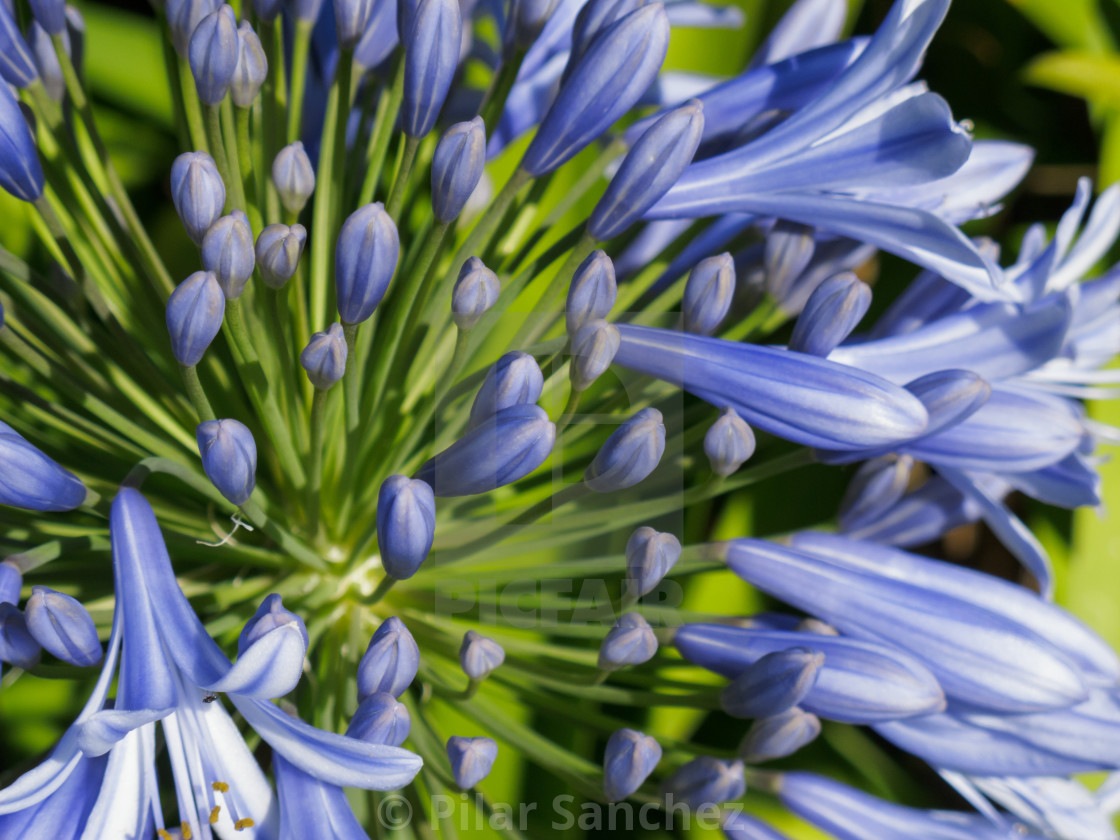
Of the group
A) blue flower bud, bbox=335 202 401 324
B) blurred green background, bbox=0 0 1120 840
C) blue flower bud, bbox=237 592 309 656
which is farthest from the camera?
blurred green background, bbox=0 0 1120 840

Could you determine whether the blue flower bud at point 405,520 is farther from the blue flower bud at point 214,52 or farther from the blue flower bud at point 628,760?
the blue flower bud at point 214,52

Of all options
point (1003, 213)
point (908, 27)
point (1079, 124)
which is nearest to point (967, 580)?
point (908, 27)

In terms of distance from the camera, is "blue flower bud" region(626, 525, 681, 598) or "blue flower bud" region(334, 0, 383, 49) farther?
"blue flower bud" region(334, 0, 383, 49)

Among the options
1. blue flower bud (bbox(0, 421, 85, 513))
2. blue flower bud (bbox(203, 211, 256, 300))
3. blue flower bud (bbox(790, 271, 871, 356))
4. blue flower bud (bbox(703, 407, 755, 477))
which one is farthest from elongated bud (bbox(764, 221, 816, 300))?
blue flower bud (bbox(0, 421, 85, 513))

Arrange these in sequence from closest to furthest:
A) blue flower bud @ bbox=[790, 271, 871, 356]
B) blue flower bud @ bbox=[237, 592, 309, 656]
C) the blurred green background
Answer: blue flower bud @ bbox=[237, 592, 309, 656] < blue flower bud @ bbox=[790, 271, 871, 356] < the blurred green background

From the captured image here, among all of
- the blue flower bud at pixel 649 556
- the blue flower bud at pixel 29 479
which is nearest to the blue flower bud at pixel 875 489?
the blue flower bud at pixel 649 556

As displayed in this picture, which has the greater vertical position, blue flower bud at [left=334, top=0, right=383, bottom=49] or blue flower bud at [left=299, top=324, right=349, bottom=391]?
blue flower bud at [left=334, top=0, right=383, bottom=49]

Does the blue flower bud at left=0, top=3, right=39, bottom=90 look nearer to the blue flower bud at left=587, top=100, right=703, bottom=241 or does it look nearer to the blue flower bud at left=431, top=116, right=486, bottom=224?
the blue flower bud at left=431, top=116, right=486, bottom=224

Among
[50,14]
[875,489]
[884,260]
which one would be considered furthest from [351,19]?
[884,260]
